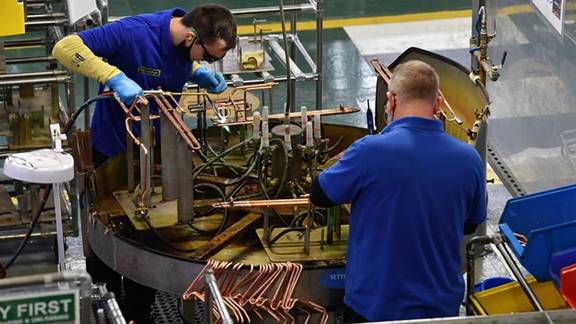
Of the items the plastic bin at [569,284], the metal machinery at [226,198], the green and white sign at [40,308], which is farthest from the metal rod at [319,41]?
the green and white sign at [40,308]

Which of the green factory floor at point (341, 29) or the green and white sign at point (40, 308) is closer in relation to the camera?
the green and white sign at point (40, 308)

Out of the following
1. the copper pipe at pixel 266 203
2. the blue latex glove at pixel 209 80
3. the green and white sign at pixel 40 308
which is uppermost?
the blue latex glove at pixel 209 80

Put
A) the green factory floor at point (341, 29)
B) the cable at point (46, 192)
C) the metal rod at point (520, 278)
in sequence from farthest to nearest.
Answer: the green factory floor at point (341, 29)
the cable at point (46, 192)
the metal rod at point (520, 278)

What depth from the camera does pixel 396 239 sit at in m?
4.09

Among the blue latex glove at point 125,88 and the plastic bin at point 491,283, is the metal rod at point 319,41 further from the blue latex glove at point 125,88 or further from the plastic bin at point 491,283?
the plastic bin at point 491,283

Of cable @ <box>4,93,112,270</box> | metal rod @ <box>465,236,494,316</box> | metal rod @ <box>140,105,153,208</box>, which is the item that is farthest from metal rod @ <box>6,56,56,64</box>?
metal rod @ <box>465,236,494,316</box>

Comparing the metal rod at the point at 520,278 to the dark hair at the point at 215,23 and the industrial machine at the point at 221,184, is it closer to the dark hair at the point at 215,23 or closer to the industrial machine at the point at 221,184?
the industrial machine at the point at 221,184

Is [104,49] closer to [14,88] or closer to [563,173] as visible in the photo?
[14,88]

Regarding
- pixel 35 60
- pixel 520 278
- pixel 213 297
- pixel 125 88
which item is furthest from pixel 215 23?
pixel 520 278

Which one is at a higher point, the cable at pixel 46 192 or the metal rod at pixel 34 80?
the metal rod at pixel 34 80

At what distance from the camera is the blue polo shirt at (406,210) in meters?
4.04

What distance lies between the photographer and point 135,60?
207 inches

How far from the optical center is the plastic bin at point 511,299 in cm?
438

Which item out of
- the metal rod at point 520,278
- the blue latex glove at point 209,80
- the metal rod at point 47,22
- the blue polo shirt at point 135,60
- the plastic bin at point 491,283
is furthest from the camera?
the blue latex glove at point 209,80
